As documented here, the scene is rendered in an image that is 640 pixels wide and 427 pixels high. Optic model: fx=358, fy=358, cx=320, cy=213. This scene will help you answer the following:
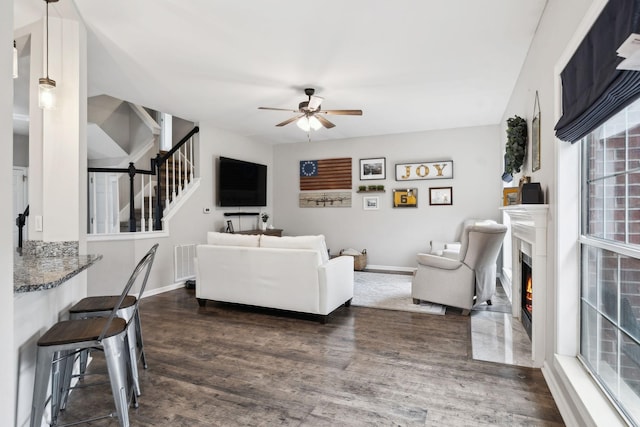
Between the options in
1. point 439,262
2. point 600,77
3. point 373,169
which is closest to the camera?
point 600,77

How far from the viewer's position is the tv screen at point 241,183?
637 cm

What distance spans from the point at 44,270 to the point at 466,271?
3811 millimetres

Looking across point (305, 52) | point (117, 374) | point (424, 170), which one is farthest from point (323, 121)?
point (117, 374)

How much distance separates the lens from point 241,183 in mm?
6828

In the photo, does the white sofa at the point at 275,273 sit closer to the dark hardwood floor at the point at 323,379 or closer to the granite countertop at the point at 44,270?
the dark hardwood floor at the point at 323,379

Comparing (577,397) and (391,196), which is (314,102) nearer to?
(391,196)

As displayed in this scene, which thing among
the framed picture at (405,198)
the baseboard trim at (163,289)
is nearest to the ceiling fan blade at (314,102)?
the framed picture at (405,198)

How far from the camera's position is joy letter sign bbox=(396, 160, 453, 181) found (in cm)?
655

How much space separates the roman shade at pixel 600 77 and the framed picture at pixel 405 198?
4.76 meters

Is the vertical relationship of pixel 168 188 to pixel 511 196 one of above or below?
above

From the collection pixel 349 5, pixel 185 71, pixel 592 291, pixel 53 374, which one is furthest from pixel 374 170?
pixel 53 374

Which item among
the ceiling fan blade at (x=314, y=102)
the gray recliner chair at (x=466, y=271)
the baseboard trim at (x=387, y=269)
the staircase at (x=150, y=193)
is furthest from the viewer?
the baseboard trim at (x=387, y=269)

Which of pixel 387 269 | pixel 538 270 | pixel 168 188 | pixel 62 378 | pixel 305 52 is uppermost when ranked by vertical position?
pixel 305 52

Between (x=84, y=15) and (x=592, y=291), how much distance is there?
157 inches
